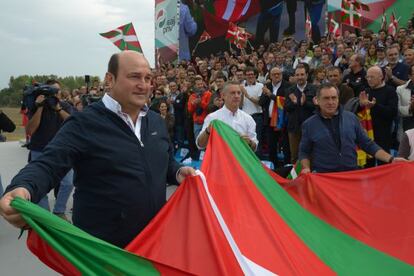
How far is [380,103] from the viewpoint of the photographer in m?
6.10

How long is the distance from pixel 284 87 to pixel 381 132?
2.13m

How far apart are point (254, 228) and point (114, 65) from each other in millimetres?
1325

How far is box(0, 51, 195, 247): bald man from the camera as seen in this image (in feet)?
7.39

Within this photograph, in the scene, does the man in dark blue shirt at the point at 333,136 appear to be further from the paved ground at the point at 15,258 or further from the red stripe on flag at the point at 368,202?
the paved ground at the point at 15,258

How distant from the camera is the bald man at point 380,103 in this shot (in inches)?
238

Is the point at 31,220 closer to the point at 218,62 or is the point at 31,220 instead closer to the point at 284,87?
the point at 284,87

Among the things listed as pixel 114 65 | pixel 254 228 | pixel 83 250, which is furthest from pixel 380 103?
pixel 83 250

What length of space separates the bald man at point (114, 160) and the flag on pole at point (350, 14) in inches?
421

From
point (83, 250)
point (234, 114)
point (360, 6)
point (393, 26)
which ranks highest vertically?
point (360, 6)

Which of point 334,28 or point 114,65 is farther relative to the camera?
point 334,28

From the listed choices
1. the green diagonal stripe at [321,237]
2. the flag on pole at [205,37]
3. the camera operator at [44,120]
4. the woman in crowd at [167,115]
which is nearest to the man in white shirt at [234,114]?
the green diagonal stripe at [321,237]

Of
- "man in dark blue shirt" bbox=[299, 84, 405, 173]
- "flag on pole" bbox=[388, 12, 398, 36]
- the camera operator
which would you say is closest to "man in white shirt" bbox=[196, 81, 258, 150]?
"man in dark blue shirt" bbox=[299, 84, 405, 173]

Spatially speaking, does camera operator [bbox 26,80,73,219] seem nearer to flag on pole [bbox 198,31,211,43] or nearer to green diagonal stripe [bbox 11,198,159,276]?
green diagonal stripe [bbox 11,198,159,276]

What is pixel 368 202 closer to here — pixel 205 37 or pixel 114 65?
pixel 114 65
